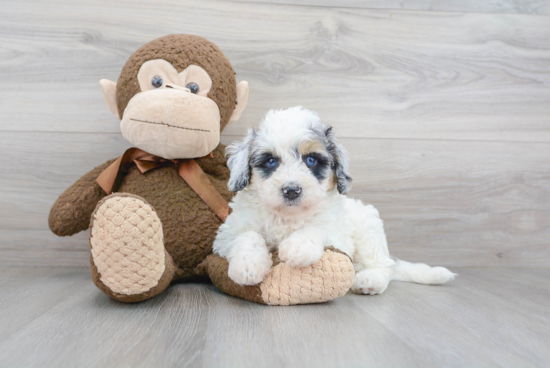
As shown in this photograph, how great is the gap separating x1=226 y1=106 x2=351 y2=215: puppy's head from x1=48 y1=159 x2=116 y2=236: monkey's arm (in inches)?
21.8

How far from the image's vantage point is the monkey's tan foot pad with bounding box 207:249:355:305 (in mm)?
1225

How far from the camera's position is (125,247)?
1.09m

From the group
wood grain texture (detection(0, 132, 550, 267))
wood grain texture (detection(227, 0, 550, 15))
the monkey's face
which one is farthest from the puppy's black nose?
wood grain texture (detection(227, 0, 550, 15))

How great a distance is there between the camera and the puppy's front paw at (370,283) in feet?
4.79

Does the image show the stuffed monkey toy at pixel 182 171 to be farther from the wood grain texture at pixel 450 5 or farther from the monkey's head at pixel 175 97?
the wood grain texture at pixel 450 5

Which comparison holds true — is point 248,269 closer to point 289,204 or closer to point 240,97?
point 289,204

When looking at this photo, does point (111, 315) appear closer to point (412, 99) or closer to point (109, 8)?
point (109, 8)

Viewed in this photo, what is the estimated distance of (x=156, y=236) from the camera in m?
1.15

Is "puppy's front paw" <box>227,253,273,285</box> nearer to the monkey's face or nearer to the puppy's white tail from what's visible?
the monkey's face

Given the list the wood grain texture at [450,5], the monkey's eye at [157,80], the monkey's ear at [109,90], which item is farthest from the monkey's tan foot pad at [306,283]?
the wood grain texture at [450,5]

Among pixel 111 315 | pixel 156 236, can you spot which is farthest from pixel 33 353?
pixel 156 236

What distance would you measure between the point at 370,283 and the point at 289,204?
471 millimetres

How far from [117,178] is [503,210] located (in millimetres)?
1886

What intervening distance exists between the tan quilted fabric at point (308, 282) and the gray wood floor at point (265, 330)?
4 centimetres
